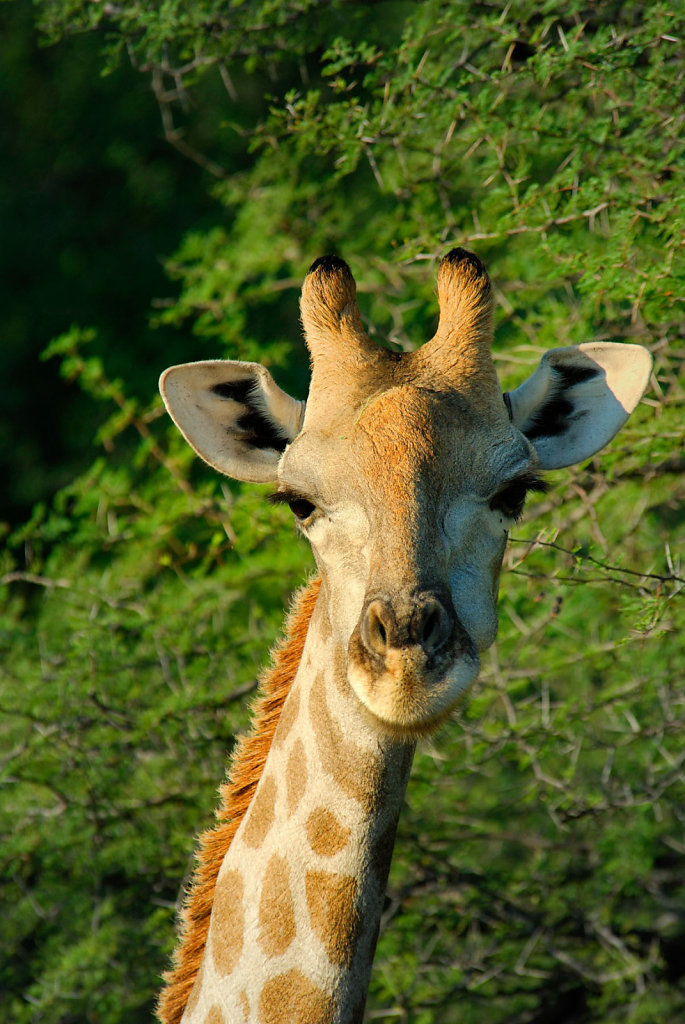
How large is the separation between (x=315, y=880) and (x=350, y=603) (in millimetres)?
761

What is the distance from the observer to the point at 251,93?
44.2 feet

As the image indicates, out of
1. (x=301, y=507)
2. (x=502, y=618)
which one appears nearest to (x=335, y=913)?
(x=301, y=507)

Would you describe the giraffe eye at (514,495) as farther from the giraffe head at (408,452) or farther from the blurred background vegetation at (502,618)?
the blurred background vegetation at (502,618)

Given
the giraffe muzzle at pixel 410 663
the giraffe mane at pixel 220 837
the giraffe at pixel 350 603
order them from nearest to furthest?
the giraffe muzzle at pixel 410 663 → the giraffe at pixel 350 603 → the giraffe mane at pixel 220 837

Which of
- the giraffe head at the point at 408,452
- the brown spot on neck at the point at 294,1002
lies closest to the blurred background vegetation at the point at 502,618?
the giraffe head at the point at 408,452

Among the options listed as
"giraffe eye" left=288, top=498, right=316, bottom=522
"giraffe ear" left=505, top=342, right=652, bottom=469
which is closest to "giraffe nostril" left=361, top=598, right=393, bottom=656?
"giraffe eye" left=288, top=498, right=316, bottom=522

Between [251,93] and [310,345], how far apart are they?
35.8 ft

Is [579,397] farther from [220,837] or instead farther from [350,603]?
[220,837]

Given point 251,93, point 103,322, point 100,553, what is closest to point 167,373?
point 100,553

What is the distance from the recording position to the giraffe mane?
3.44m

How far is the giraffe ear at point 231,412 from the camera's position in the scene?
11.6 ft

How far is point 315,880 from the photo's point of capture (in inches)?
120

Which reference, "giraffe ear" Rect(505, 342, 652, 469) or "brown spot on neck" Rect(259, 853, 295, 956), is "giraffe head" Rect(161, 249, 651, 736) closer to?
"giraffe ear" Rect(505, 342, 652, 469)

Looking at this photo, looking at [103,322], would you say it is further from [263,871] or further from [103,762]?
[263,871]
